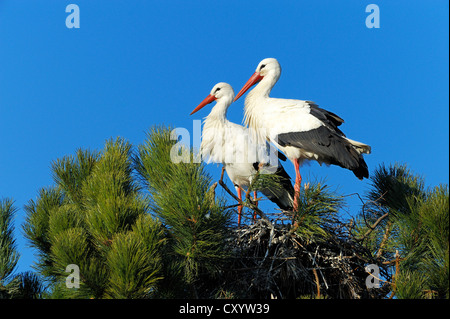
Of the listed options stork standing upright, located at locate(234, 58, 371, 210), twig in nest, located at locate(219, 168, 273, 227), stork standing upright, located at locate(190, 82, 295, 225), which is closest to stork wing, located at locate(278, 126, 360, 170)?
stork standing upright, located at locate(234, 58, 371, 210)

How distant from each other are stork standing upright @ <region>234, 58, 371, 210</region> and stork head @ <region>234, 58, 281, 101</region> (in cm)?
28

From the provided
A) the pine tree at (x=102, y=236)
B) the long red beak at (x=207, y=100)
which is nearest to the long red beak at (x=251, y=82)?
the long red beak at (x=207, y=100)

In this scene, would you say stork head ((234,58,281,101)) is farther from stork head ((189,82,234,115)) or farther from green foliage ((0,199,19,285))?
green foliage ((0,199,19,285))

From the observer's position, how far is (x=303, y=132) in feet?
19.5

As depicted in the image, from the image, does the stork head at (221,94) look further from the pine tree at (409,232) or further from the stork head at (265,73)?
the pine tree at (409,232)

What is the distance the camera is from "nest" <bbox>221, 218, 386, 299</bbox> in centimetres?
451

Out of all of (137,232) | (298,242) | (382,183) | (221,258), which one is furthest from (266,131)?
(137,232)

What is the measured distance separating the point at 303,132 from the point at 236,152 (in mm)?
787

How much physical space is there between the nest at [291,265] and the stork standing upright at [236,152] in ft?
4.72

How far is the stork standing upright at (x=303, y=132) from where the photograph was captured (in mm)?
5707

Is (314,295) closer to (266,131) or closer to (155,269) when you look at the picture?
(155,269)

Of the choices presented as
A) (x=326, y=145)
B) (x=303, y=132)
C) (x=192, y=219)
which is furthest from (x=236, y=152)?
(x=192, y=219)

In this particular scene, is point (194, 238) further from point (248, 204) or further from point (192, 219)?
point (248, 204)

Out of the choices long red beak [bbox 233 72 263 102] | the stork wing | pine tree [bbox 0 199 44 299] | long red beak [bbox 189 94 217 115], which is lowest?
pine tree [bbox 0 199 44 299]
